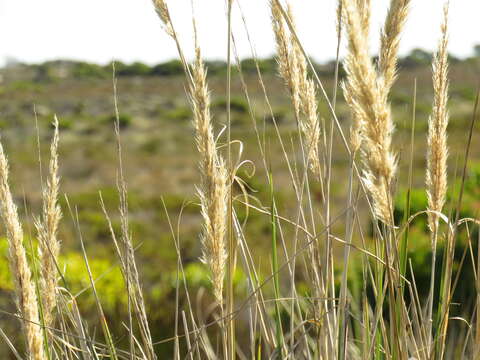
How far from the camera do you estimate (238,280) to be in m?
5.14

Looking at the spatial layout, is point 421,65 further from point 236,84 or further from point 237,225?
point 237,225

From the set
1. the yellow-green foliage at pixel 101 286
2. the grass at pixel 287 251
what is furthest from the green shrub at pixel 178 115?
the yellow-green foliage at pixel 101 286

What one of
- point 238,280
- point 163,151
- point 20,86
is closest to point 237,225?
point 238,280

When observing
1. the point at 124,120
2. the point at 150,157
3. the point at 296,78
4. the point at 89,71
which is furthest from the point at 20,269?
the point at 89,71

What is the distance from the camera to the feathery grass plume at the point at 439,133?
1357 mm

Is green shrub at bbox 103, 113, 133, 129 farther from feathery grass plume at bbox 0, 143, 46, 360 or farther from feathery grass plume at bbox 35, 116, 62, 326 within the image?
feathery grass plume at bbox 0, 143, 46, 360

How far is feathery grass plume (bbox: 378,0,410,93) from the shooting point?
1.19 meters

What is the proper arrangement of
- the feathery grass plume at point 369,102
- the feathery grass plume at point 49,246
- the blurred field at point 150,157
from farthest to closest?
the blurred field at point 150,157, the feathery grass plume at point 49,246, the feathery grass plume at point 369,102

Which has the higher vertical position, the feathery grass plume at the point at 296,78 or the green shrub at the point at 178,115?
the feathery grass plume at the point at 296,78

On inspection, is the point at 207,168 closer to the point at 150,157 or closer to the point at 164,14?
the point at 164,14

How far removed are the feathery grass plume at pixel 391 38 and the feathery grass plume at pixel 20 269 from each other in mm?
787

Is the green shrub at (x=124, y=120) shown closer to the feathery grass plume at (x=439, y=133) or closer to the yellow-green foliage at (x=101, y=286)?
the yellow-green foliage at (x=101, y=286)

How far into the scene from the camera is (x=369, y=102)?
92 cm

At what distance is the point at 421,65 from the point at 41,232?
41868 mm
